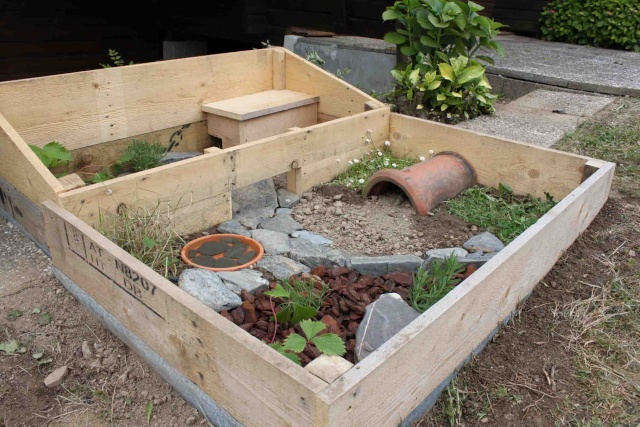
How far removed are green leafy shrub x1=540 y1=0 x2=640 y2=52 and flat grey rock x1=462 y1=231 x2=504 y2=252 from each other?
5520mm

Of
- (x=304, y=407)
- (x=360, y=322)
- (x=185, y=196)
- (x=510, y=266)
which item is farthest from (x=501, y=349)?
(x=185, y=196)

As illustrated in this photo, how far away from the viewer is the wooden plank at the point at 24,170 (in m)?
2.61

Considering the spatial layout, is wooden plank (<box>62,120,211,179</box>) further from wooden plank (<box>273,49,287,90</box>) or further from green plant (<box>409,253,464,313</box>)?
green plant (<box>409,253,464,313</box>)

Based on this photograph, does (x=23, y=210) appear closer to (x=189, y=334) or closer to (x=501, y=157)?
(x=189, y=334)

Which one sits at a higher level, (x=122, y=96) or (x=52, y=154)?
(x=122, y=96)

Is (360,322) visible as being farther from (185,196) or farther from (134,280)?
(185,196)

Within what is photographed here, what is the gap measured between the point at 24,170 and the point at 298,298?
1390 millimetres

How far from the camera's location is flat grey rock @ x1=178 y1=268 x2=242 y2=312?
7.87 ft

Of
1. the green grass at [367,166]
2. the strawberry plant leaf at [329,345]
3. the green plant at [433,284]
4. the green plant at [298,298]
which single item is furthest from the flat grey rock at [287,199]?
the strawberry plant leaf at [329,345]

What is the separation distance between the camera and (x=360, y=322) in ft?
7.57

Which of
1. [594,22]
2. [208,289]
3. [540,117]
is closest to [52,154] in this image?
[208,289]

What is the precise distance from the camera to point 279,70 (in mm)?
Result: 4656

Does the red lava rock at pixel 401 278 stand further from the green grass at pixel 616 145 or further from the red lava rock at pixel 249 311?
the green grass at pixel 616 145

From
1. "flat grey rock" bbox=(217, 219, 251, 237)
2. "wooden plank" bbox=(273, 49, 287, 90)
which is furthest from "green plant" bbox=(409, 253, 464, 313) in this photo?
"wooden plank" bbox=(273, 49, 287, 90)
